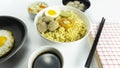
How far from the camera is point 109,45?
861mm

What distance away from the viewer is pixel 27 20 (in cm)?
96

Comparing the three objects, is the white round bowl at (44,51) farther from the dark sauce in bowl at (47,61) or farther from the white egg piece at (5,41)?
the white egg piece at (5,41)

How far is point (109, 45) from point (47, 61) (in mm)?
331

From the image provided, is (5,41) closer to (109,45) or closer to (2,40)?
(2,40)

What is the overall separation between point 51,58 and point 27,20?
0.32 meters

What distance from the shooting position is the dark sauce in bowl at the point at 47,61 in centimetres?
71

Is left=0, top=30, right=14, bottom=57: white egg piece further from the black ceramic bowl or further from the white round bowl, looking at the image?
the white round bowl

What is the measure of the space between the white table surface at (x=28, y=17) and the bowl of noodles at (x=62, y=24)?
5cm

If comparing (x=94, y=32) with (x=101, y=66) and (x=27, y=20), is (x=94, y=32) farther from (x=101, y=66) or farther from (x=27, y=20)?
(x=27, y=20)

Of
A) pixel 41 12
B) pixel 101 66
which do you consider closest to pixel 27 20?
pixel 41 12

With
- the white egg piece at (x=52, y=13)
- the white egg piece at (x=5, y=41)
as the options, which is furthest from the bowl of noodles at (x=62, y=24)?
the white egg piece at (x=5, y=41)

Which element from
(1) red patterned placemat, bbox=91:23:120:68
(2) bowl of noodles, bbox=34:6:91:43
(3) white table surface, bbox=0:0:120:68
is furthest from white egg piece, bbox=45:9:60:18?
(1) red patterned placemat, bbox=91:23:120:68

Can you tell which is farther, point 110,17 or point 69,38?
point 110,17

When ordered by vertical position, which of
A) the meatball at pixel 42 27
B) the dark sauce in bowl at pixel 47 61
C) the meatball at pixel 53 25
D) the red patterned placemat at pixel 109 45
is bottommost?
the red patterned placemat at pixel 109 45
